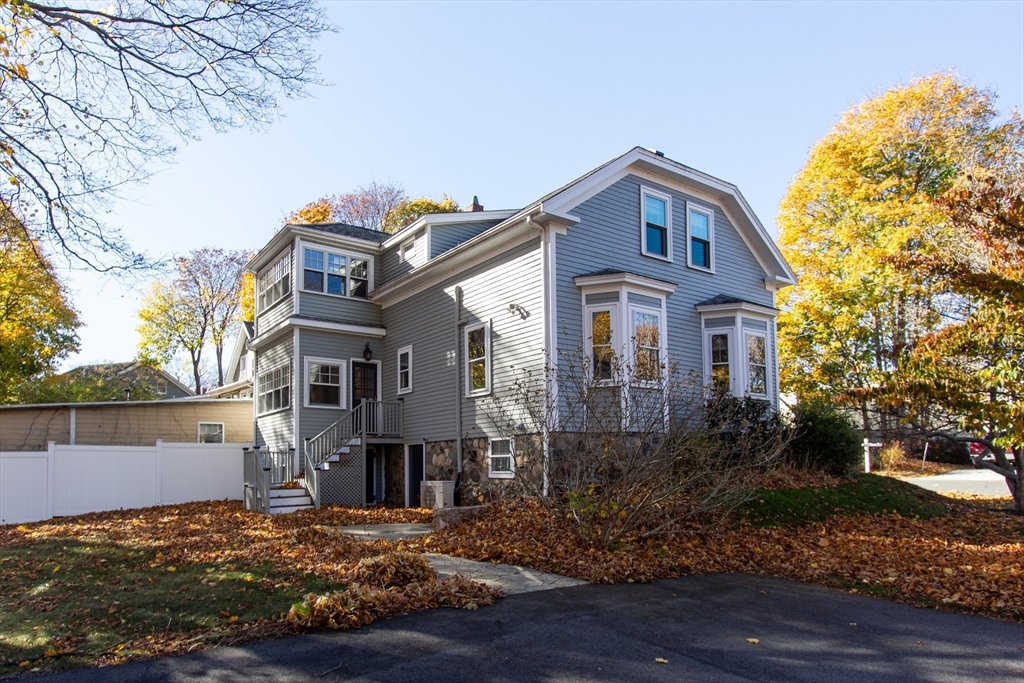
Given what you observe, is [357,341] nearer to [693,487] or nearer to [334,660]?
[693,487]

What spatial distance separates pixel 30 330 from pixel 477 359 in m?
24.1

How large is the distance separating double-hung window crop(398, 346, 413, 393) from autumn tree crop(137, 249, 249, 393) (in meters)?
27.8

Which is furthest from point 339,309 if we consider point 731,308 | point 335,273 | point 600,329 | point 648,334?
point 731,308

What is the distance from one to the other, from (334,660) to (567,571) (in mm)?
4027

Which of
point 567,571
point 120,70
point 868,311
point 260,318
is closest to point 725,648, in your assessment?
point 567,571

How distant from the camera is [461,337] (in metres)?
16.8

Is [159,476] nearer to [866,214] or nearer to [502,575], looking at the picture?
[502,575]

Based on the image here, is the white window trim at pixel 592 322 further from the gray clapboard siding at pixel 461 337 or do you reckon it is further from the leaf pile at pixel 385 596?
the leaf pile at pixel 385 596

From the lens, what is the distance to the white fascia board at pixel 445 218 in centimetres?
1828

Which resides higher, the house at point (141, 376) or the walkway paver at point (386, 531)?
the house at point (141, 376)

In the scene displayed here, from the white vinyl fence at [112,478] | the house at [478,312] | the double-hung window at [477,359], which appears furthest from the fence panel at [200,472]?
the double-hung window at [477,359]

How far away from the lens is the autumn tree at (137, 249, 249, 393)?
43.9m

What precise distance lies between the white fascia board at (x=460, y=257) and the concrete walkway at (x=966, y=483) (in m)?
13.7

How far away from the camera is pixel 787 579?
953cm
